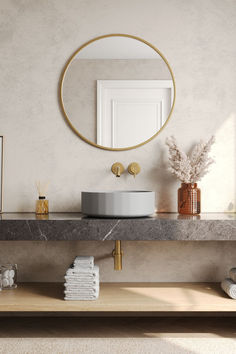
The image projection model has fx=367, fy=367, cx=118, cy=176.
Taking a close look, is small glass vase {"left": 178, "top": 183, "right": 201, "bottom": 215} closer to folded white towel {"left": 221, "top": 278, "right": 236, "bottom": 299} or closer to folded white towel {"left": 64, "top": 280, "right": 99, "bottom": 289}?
folded white towel {"left": 221, "top": 278, "right": 236, "bottom": 299}

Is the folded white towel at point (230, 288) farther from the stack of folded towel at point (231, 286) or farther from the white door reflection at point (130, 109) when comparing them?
the white door reflection at point (130, 109)

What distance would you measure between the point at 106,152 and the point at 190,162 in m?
0.53

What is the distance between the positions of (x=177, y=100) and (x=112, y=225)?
3.16 feet

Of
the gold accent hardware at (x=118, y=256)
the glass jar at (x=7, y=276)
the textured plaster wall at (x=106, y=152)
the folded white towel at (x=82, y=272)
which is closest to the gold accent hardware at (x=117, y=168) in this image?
the textured plaster wall at (x=106, y=152)

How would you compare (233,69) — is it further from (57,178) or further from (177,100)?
(57,178)

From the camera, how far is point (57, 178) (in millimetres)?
2354

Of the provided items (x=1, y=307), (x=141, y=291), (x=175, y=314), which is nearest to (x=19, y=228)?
(x=1, y=307)

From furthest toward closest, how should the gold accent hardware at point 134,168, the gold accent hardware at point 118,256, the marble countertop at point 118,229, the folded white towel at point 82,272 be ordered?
the gold accent hardware at point 134,168 < the gold accent hardware at point 118,256 < the folded white towel at point 82,272 < the marble countertop at point 118,229

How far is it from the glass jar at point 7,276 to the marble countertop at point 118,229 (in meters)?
0.36

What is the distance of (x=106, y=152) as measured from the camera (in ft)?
7.74

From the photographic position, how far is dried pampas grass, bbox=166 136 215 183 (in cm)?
218

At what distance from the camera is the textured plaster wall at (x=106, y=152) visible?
7.73 feet

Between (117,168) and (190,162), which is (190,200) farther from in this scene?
(117,168)

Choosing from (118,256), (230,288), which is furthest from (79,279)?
(230,288)
